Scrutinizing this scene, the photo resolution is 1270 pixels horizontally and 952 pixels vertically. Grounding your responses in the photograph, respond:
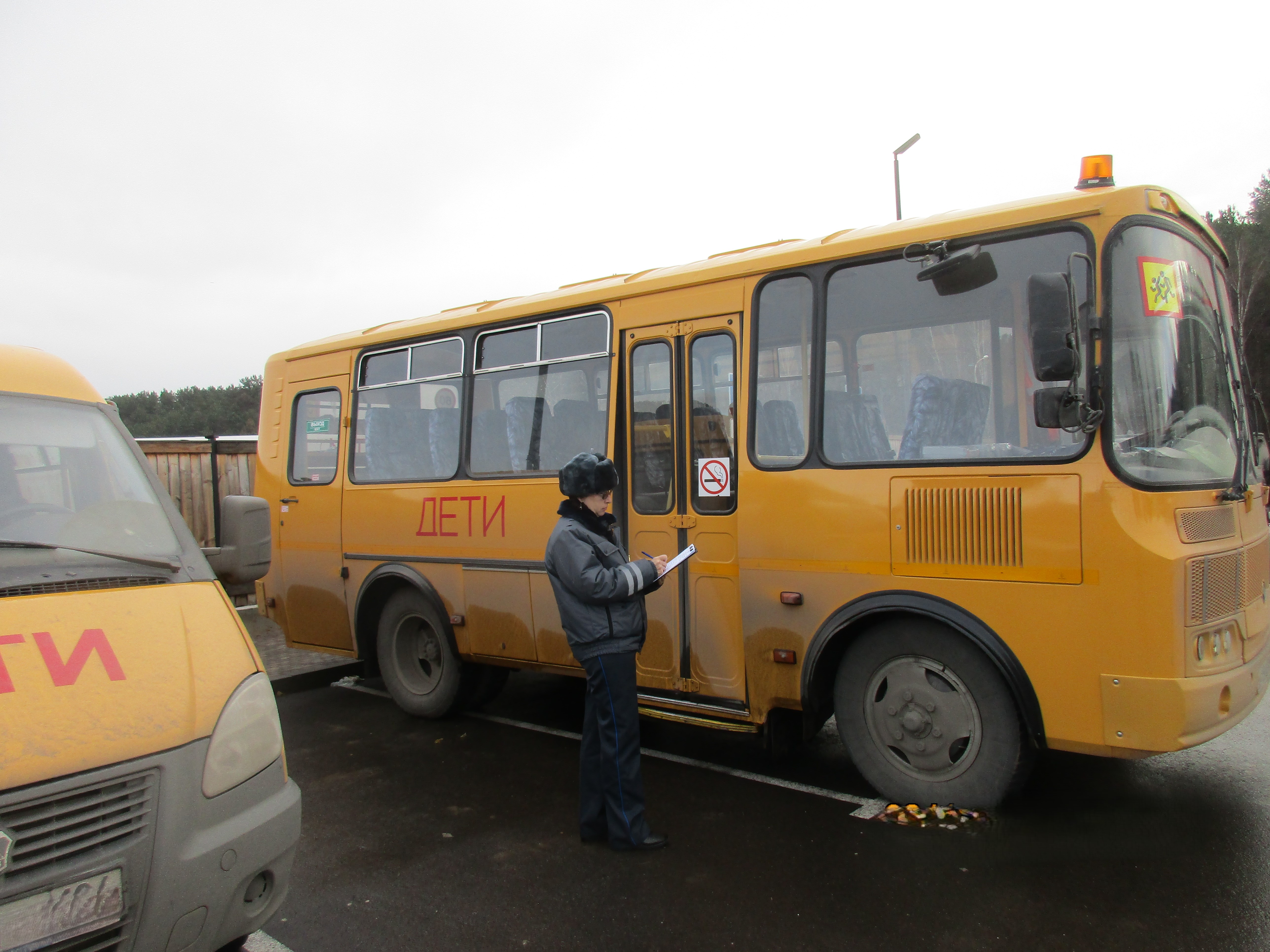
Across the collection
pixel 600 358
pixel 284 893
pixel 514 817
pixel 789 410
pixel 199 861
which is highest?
pixel 600 358

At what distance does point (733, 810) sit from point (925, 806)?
0.96 m

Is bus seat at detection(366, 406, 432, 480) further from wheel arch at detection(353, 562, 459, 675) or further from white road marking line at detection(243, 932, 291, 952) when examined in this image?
white road marking line at detection(243, 932, 291, 952)

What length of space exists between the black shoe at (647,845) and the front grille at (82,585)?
7.64 ft

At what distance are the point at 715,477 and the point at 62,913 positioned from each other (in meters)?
3.48

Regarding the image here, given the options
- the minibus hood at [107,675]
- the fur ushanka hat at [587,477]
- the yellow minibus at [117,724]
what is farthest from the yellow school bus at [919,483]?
the minibus hood at [107,675]

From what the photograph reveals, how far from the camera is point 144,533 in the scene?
3.25 m

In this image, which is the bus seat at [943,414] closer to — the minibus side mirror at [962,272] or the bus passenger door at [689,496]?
the minibus side mirror at [962,272]

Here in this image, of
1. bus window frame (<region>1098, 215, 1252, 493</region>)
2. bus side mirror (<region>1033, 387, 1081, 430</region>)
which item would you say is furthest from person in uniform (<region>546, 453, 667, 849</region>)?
bus window frame (<region>1098, 215, 1252, 493</region>)

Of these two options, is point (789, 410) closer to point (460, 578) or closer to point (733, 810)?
point (733, 810)

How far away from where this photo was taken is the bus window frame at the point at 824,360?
12.3 ft

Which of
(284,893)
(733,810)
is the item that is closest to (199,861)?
(284,893)

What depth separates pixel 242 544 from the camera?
3.77 metres

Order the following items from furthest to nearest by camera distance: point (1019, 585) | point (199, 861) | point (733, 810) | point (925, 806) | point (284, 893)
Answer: point (733, 810), point (925, 806), point (1019, 585), point (284, 893), point (199, 861)

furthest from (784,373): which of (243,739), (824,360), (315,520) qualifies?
(315,520)
